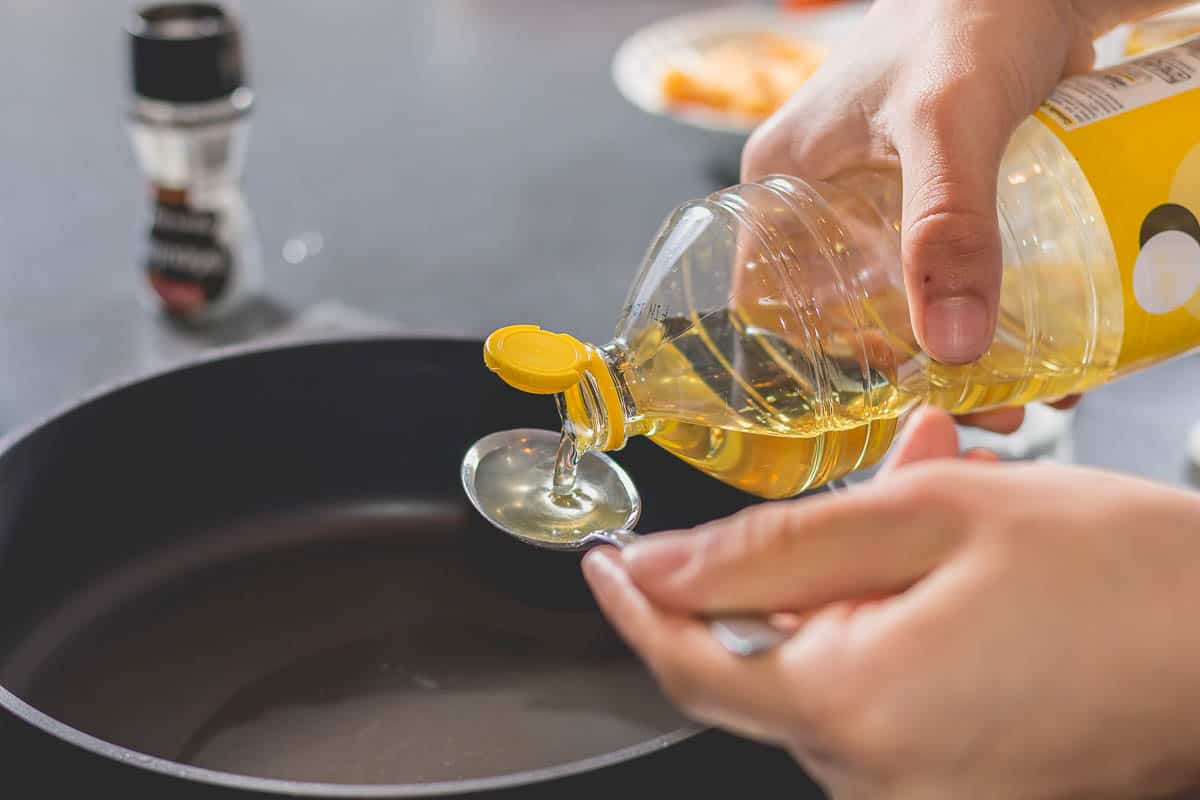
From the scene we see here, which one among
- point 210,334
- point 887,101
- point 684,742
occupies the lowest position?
point 210,334

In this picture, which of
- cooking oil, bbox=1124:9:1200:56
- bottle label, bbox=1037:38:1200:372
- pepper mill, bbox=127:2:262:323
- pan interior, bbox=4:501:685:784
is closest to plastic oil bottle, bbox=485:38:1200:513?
bottle label, bbox=1037:38:1200:372

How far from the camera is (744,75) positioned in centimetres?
126

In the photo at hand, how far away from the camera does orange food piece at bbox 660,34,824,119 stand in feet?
3.92

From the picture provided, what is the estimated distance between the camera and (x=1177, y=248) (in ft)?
1.91

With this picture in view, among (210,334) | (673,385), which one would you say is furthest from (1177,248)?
(210,334)

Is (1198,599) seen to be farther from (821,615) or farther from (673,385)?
(673,385)

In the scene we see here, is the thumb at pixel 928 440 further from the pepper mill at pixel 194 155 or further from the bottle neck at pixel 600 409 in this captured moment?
the pepper mill at pixel 194 155

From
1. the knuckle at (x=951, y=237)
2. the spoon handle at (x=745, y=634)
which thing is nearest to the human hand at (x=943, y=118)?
the knuckle at (x=951, y=237)

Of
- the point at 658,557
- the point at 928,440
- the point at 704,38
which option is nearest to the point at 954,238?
the point at 928,440

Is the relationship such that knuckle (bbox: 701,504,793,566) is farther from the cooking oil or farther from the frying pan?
the cooking oil

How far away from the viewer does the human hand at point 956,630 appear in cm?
37

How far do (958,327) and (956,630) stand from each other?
223 mm

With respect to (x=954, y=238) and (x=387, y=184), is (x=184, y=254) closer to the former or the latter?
(x=387, y=184)

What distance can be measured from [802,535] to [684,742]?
3.6 inches
